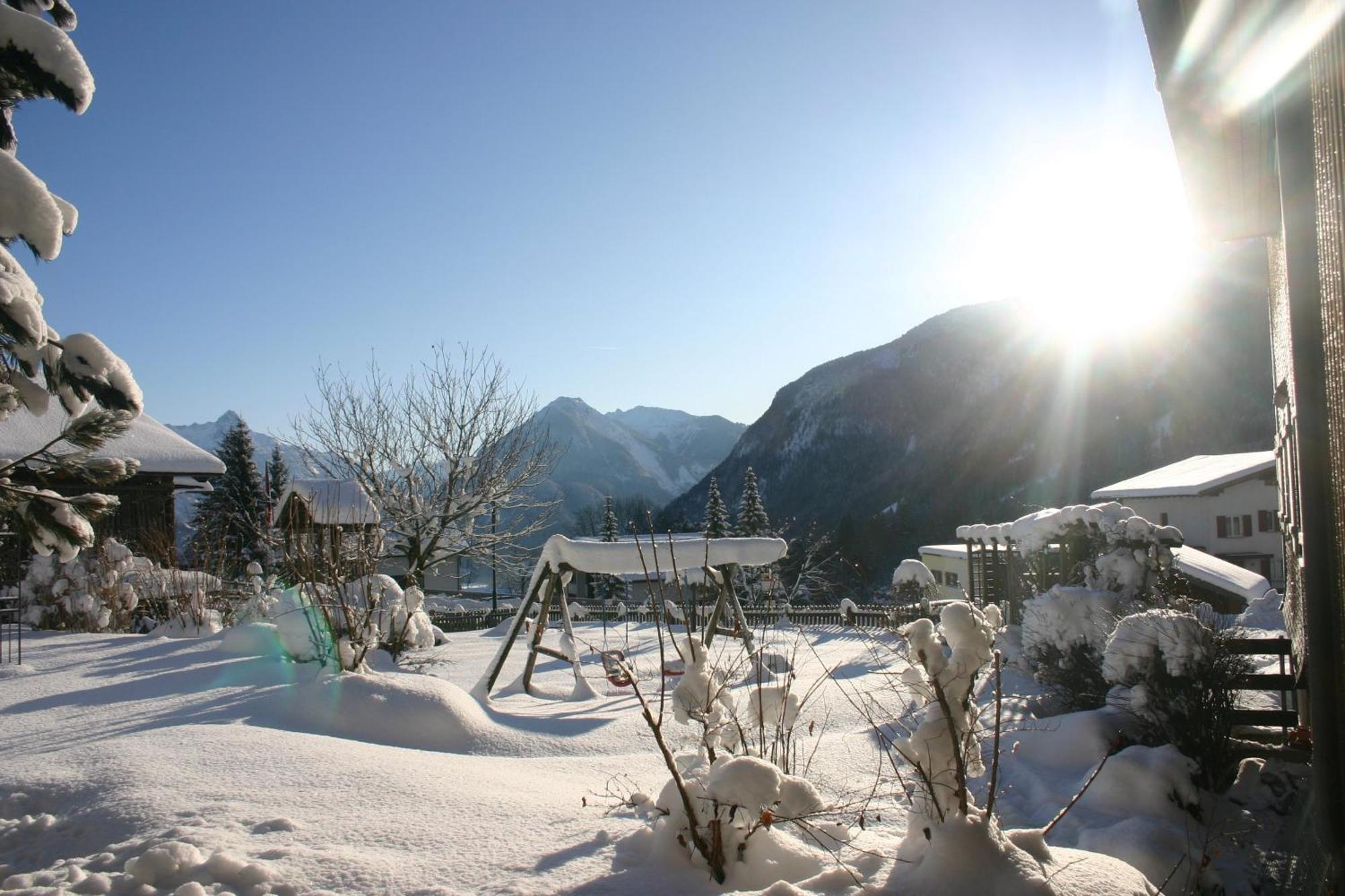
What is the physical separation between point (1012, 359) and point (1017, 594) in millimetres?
95428

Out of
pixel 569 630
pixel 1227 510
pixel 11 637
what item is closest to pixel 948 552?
pixel 1227 510

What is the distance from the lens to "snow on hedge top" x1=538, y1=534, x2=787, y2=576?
941 centimetres

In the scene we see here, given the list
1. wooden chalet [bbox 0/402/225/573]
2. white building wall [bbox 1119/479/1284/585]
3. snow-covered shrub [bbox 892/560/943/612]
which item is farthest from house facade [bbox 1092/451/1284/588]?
wooden chalet [bbox 0/402/225/573]

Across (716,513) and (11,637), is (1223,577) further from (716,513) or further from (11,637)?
(716,513)

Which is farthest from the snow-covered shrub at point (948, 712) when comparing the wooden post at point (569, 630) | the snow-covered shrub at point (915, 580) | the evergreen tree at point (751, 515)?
the evergreen tree at point (751, 515)

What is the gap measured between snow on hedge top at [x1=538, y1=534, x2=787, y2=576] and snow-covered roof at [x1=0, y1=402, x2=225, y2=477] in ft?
50.0

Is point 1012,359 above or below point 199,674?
above

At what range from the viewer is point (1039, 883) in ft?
7.98

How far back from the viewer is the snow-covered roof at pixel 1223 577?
10.5 meters

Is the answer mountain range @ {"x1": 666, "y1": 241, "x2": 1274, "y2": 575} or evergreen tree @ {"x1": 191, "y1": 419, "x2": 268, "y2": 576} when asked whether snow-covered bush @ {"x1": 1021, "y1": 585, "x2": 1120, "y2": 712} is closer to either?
mountain range @ {"x1": 666, "y1": 241, "x2": 1274, "y2": 575}

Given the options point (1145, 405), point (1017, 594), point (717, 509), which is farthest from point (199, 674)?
point (1145, 405)

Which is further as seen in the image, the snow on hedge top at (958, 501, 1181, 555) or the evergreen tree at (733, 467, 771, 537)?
the evergreen tree at (733, 467, 771, 537)

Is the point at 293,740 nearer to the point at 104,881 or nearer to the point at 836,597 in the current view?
the point at 104,881

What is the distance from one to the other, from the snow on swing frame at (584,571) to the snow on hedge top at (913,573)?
12199mm
